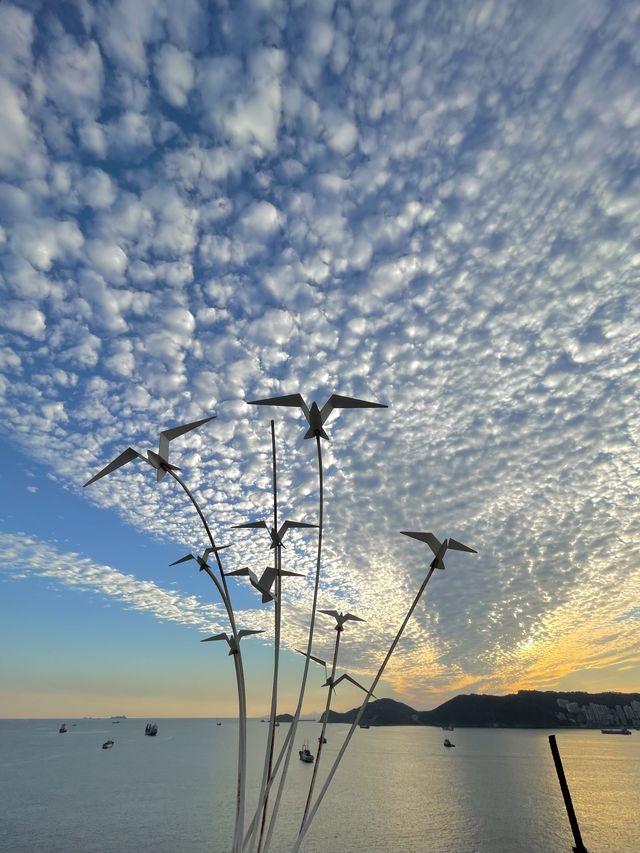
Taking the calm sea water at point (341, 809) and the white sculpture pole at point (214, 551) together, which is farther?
the calm sea water at point (341, 809)

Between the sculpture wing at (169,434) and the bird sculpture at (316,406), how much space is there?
160cm

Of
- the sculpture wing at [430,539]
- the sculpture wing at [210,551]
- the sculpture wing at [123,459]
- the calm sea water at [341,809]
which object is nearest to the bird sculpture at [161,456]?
the sculpture wing at [123,459]

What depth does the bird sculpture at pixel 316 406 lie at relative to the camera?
9.88m

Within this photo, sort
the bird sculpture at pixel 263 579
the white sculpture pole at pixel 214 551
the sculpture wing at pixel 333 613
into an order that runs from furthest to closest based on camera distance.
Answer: the sculpture wing at pixel 333 613, the bird sculpture at pixel 263 579, the white sculpture pole at pixel 214 551

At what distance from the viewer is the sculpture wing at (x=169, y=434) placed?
393 inches

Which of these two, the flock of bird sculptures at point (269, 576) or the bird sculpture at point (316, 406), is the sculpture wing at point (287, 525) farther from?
the bird sculpture at point (316, 406)

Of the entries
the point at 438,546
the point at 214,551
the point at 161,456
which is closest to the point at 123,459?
the point at 161,456

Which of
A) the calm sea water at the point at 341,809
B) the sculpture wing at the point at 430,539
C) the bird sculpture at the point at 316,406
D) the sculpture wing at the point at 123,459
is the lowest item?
the calm sea water at the point at 341,809

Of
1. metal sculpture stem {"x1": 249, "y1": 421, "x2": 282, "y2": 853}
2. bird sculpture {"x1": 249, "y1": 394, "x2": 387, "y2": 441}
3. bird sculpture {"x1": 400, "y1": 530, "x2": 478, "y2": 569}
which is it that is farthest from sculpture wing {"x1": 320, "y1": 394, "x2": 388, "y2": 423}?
bird sculpture {"x1": 400, "y1": 530, "x2": 478, "y2": 569}

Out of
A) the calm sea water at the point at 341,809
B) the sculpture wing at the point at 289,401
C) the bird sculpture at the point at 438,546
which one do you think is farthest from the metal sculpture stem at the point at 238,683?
the calm sea water at the point at 341,809

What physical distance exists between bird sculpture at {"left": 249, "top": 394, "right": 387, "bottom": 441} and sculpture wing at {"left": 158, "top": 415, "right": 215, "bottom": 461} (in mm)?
1605

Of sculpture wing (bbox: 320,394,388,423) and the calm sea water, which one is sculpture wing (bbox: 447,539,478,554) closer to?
sculpture wing (bbox: 320,394,388,423)

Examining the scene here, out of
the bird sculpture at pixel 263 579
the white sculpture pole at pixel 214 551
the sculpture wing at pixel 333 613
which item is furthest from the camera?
the sculpture wing at pixel 333 613

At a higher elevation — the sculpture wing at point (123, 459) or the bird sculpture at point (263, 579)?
the sculpture wing at point (123, 459)
